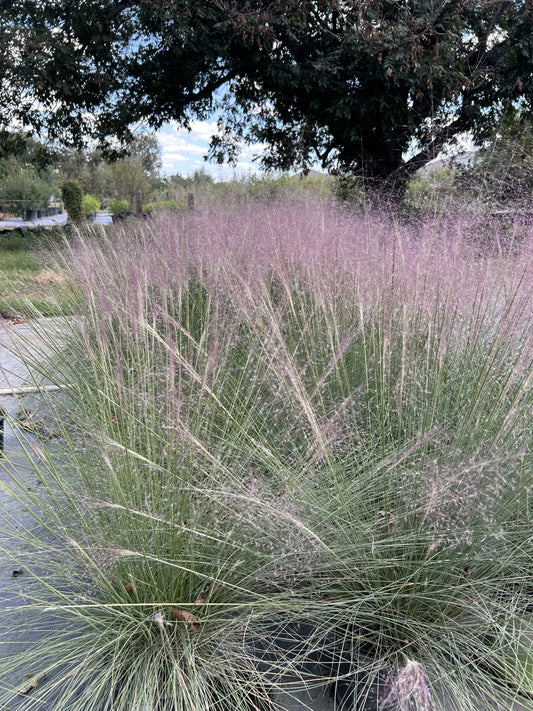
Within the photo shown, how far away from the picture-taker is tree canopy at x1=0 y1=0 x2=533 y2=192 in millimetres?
6695

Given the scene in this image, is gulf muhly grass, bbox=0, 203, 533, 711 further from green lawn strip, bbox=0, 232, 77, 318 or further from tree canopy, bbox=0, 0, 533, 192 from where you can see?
tree canopy, bbox=0, 0, 533, 192

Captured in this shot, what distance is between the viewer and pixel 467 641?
1.01 metres

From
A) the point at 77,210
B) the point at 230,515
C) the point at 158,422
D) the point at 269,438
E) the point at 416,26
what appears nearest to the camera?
the point at 230,515

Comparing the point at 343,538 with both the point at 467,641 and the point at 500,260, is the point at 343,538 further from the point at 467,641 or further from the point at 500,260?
the point at 500,260

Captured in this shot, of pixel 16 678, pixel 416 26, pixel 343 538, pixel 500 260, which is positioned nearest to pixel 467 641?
pixel 343 538

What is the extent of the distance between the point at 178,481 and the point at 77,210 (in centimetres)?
1600

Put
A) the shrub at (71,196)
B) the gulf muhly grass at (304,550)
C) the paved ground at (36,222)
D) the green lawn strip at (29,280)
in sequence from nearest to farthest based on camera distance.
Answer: the gulf muhly grass at (304,550), the green lawn strip at (29,280), the shrub at (71,196), the paved ground at (36,222)

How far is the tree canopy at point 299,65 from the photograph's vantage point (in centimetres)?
670

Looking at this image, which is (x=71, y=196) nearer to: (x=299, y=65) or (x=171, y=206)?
(x=171, y=206)

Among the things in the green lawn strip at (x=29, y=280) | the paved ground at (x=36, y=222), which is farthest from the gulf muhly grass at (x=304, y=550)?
the paved ground at (x=36, y=222)

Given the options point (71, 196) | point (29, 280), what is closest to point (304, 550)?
point (29, 280)

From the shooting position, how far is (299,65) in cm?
751

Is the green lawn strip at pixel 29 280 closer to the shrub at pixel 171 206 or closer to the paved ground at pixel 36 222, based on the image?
the shrub at pixel 171 206

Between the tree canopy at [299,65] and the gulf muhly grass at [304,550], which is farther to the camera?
the tree canopy at [299,65]
